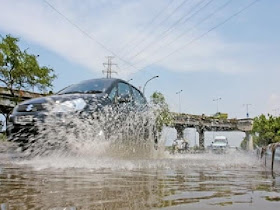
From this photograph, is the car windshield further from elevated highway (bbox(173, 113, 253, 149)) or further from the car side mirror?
elevated highway (bbox(173, 113, 253, 149))

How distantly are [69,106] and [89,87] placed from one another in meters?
1.07

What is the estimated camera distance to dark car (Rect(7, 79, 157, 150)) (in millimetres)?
5684

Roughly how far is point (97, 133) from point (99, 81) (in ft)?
4.87

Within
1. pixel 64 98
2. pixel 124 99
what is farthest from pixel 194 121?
pixel 64 98

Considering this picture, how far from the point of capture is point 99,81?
275 inches

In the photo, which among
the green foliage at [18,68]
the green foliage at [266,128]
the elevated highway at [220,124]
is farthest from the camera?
the green foliage at [266,128]

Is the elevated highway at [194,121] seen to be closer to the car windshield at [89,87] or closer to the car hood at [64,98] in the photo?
the car windshield at [89,87]

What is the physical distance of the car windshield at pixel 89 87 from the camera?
21.6ft

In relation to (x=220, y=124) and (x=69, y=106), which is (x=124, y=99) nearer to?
(x=69, y=106)

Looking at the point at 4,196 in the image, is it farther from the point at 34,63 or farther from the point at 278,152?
the point at 34,63

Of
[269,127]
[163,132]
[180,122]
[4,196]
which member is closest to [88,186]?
[4,196]

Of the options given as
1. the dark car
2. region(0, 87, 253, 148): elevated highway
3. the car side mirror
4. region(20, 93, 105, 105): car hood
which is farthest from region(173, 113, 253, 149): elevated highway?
region(20, 93, 105, 105): car hood

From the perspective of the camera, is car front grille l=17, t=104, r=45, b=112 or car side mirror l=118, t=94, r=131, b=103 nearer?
car front grille l=17, t=104, r=45, b=112

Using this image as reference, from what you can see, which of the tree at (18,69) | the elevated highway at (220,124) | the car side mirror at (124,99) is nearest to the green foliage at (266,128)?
the elevated highway at (220,124)
